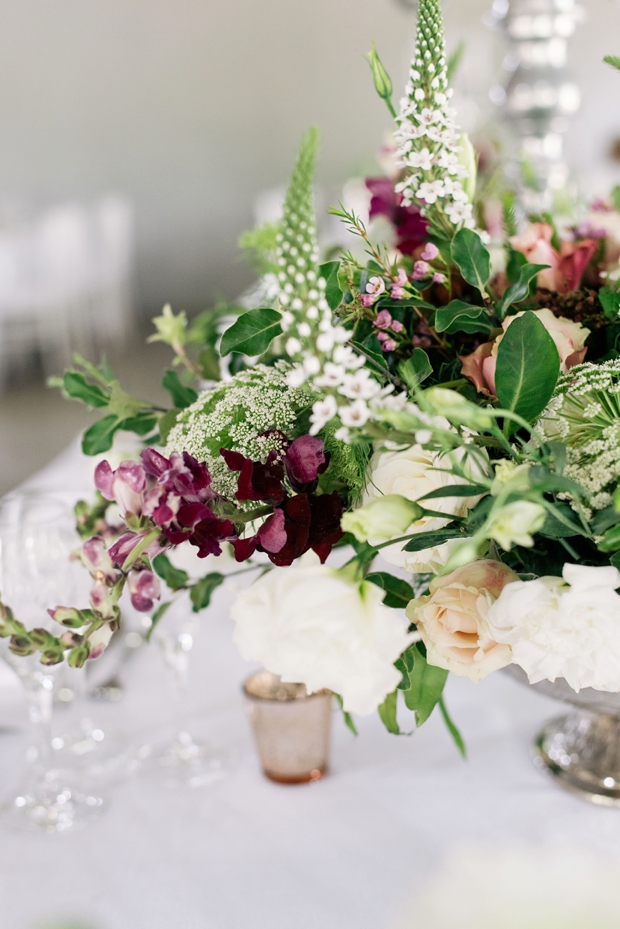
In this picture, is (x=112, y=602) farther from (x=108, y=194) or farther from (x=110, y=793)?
(x=108, y=194)

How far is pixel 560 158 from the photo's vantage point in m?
1.92

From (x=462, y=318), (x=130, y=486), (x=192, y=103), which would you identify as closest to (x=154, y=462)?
(x=130, y=486)

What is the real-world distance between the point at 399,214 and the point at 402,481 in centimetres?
46

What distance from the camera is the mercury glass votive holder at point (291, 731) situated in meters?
0.71

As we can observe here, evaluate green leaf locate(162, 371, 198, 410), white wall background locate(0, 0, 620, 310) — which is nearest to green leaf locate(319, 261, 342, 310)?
green leaf locate(162, 371, 198, 410)

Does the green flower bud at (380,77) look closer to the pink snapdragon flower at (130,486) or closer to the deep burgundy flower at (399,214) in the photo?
the deep burgundy flower at (399,214)

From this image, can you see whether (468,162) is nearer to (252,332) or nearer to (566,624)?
(252,332)

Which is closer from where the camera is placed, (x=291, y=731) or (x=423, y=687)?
(x=423, y=687)

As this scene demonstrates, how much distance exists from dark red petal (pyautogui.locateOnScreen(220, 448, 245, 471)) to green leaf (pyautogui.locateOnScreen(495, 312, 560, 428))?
152 mm

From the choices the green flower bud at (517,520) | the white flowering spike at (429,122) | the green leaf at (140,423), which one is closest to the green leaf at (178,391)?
the green leaf at (140,423)

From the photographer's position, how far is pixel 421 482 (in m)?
0.46

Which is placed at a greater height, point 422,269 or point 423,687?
point 422,269

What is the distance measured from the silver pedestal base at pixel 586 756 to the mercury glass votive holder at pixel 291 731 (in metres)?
0.20

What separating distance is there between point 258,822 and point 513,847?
0.21 meters
